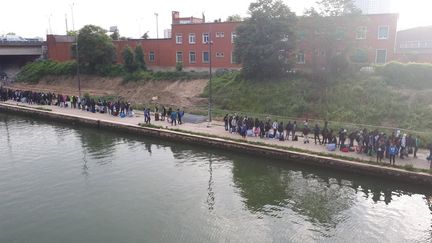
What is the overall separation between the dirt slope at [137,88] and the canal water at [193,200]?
51.2 ft

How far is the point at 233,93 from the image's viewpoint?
38531 millimetres

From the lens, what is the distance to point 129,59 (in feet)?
174

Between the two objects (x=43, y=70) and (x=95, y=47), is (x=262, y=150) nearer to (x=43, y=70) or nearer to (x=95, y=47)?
(x=95, y=47)

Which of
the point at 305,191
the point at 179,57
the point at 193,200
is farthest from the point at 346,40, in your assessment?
the point at 193,200

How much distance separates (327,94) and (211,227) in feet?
68.2

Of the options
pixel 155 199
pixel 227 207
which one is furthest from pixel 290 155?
pixel 155 199

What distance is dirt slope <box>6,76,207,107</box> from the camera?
1656 inches

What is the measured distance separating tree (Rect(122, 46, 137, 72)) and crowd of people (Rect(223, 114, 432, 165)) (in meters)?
27.8

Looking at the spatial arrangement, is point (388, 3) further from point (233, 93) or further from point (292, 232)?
point (292, 232)

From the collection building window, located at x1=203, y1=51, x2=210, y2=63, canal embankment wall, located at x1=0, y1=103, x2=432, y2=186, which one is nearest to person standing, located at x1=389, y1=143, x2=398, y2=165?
canal embankment wall, located at x1=0, y1=103, x2=432, y2=186

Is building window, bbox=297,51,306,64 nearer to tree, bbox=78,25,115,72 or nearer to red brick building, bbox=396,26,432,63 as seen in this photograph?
tree, bbox=78,25,115,72

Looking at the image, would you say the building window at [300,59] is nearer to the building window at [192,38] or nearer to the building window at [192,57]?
the building window at [192,57]

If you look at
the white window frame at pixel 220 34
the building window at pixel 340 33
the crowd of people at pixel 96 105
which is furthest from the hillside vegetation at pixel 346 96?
the white window frame at pixel 220 34

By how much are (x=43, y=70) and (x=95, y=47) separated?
14.0 metres
